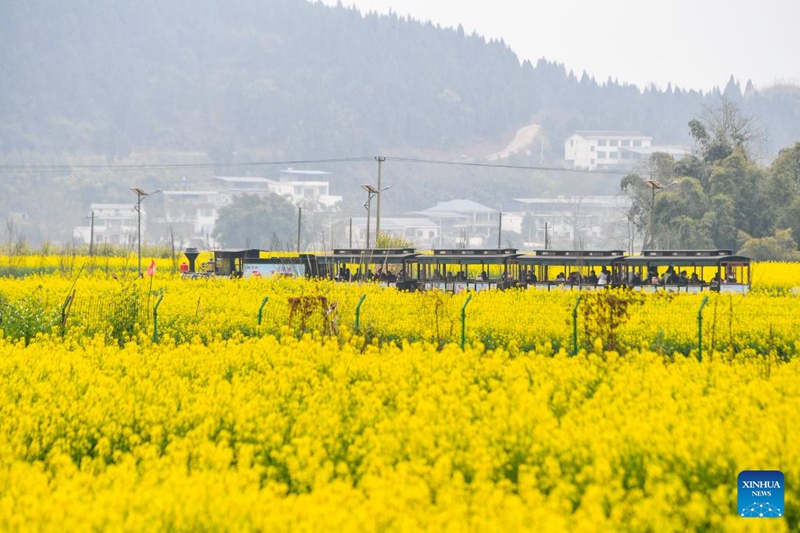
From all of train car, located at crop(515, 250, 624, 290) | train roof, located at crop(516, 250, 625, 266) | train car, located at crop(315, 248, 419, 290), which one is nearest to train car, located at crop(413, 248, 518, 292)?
train car, located at crop(315, 248, 419, 290)

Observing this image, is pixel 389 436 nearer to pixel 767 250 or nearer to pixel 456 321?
pixel 456 321

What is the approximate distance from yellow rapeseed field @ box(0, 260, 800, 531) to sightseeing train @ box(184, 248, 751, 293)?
61.2 ft

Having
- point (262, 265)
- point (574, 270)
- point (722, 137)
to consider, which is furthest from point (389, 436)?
point (722, 137)

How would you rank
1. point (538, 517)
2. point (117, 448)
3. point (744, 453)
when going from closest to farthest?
1. point (538, 517)
2. point (744, 453)
3. point (117, 448)

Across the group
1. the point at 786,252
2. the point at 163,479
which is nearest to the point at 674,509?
the point at 163,479

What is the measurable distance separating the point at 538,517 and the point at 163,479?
3.46 m

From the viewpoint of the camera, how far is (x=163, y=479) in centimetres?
955

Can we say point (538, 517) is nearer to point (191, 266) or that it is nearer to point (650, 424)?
point (650, 424)

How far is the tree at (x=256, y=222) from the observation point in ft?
507

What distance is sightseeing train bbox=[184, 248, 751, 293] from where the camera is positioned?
38094mm

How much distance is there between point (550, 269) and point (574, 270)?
6.25ft

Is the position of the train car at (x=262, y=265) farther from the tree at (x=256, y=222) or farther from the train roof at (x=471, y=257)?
the tree at (x=256, y=222)

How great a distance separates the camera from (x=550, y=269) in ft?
149

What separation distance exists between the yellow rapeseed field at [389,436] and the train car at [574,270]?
1878cm
